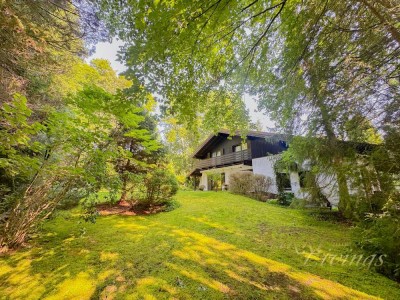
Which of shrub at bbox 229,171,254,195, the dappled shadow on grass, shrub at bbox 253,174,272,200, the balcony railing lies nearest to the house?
the balcony railing

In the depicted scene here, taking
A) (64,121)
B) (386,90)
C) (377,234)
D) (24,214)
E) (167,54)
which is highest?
(386,90)

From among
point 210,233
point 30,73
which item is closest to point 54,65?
point 30,73

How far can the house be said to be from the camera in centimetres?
1307

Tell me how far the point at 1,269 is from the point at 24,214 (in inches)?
36.9

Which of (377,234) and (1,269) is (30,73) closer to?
(1,269)

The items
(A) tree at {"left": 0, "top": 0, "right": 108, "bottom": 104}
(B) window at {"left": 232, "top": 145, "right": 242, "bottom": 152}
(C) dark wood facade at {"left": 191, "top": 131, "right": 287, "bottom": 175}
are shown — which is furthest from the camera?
(B) window at {"left": 232, "top": 145, "right": 242, "bottom": 152}

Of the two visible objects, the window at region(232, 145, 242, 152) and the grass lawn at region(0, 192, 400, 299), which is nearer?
the grass lawn at region(0, 192, 400, 299)

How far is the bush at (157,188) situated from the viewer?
300 inches

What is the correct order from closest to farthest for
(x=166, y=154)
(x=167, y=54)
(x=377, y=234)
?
(x=167, y=54), (x=377, y=234), (x=166, y=154)

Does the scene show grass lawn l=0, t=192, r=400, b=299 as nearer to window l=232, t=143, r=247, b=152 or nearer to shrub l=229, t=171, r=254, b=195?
shrub l=229, t=171, r=254, b=195

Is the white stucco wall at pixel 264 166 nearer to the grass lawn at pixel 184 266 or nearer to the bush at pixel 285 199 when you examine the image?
the bush at pixel 285 199

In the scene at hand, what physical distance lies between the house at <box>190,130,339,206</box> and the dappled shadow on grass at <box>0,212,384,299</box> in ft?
29.1

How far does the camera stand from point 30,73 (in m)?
5.98

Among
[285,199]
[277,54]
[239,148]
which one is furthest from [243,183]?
[277,54]
